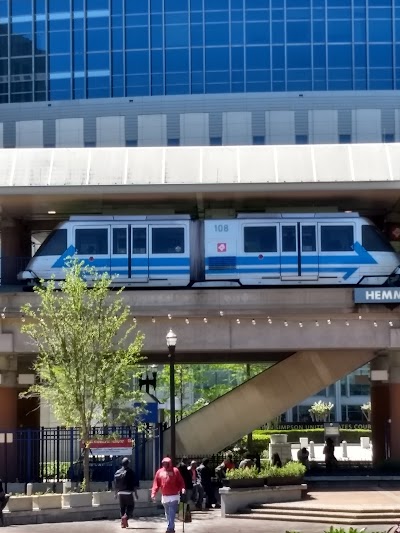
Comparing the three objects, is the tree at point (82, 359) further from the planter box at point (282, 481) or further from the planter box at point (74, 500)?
the planter box at point (282, 481)

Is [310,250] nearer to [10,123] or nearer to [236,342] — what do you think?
[236,342]

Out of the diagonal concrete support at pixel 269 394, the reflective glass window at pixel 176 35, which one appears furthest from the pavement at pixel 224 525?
the reflective glass window at pixel 176 35

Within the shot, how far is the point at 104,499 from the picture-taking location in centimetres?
2856

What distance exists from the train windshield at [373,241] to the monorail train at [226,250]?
32mm

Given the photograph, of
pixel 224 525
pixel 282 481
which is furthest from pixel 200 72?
pixel 224 525

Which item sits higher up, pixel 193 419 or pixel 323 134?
pixel 323 134

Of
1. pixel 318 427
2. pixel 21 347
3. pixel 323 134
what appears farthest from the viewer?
pixel 318 427

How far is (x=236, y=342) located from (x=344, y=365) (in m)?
3.61

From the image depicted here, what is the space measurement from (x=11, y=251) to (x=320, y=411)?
4912 centimetres

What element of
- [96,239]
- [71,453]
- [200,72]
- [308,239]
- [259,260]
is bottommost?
[71,453]

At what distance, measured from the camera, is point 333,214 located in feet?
120

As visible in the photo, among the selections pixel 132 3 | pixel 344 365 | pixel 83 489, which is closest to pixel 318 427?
pixel 132 3

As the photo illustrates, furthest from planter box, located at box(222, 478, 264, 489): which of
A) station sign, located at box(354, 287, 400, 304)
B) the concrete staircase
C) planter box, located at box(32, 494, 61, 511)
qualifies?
station sign, located at box(354, 287, 400, 304)

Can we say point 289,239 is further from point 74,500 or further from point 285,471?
point 74,500
